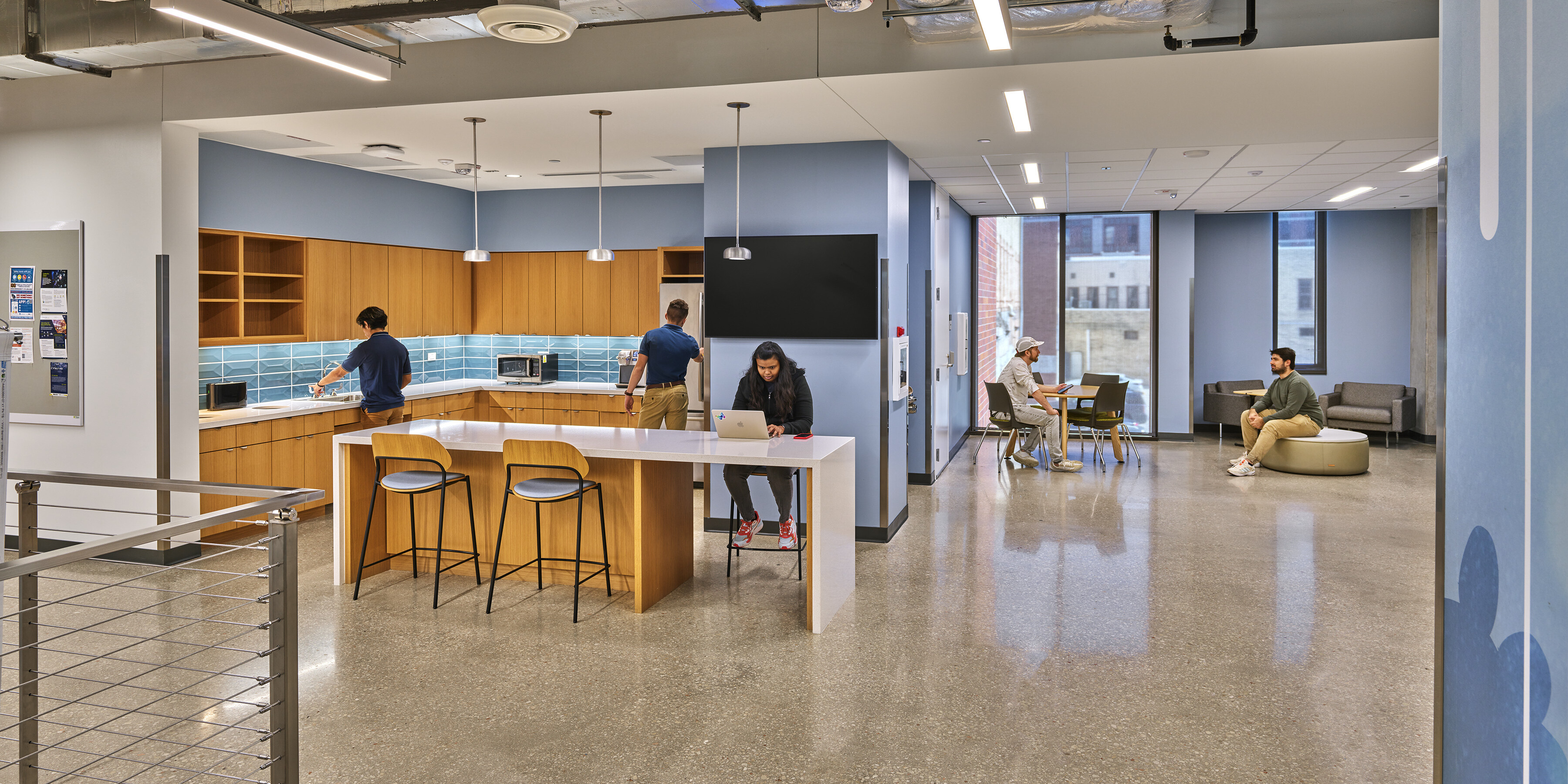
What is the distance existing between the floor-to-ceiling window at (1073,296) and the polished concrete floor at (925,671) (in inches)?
225

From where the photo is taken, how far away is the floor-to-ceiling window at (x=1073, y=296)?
12.4m

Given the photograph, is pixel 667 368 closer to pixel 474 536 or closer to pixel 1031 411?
pixel 474 536

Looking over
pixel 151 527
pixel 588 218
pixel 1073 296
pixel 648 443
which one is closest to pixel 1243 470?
pixel 1073 296

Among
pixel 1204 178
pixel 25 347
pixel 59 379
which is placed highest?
pixel 1204 178

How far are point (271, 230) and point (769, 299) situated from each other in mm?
4054

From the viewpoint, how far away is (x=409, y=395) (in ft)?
27.8

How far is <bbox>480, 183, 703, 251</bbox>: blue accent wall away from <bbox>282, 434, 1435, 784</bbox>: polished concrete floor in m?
3.96

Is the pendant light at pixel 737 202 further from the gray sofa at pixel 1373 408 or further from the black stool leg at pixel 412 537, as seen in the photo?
the gray sofa at pixel 1373 408

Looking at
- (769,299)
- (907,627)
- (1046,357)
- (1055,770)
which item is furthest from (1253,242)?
(1055,770)

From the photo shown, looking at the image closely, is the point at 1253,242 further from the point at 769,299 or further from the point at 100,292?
the point at 100,292

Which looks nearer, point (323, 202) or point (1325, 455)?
point (323, 202)

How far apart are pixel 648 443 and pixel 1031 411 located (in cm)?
575

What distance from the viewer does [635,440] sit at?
5402mm

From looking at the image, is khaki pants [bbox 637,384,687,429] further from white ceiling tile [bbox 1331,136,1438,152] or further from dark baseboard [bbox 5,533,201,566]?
white ceiling tile [bbox 1331,136,1438,152]
